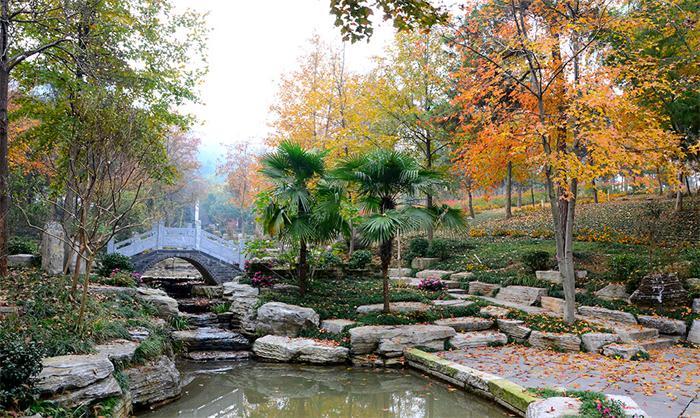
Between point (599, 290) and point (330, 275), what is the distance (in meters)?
7.60

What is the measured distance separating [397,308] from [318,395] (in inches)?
133

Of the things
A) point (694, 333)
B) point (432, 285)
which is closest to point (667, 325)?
point (694, 333)

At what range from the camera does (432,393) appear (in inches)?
256

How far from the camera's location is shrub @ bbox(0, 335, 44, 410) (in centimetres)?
432

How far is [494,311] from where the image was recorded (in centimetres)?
963

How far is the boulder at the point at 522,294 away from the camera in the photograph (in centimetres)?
1076

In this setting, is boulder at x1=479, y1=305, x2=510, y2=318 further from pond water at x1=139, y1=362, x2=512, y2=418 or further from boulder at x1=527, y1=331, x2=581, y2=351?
pond water at x1=139, y1=362, x2=512, y2=418

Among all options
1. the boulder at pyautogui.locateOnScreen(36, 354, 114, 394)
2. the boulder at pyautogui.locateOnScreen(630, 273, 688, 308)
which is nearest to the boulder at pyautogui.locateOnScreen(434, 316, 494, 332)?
the boulder at pyautogui.locateOnScreen(630, 273, 688, 308)

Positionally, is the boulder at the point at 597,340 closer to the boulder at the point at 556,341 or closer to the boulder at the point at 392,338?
the boulder at the point at 556,341

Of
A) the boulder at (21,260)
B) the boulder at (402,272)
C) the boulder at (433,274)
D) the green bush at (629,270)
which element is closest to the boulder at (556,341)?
the green bush at (629,270)

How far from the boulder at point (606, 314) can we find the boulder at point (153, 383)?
8375mm

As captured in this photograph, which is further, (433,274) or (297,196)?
(433,274)

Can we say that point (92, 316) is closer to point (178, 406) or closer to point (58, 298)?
point (58, 298)

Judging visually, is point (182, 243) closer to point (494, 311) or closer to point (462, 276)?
point (462, 276)
